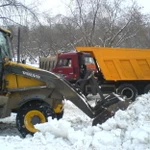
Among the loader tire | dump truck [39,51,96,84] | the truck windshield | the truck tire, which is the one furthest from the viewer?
dump truck [39,51,96,84]

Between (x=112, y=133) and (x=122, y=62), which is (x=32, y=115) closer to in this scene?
(x=112, y=133)

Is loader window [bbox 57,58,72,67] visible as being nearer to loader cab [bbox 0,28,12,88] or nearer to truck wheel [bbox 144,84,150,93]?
truck wheel [bbox 144,84,150,93]

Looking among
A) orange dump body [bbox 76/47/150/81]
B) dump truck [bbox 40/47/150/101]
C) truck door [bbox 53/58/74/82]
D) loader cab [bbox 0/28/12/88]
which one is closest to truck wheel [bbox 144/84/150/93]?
dump truck [bbox 40/47/150/101]

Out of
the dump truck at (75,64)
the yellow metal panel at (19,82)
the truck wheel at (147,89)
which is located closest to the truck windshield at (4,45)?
the yellow metal panel at (19,82)

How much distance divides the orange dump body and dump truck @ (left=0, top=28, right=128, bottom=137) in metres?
6.11

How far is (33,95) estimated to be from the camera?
692 cm

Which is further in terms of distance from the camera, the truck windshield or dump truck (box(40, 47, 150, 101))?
dump truck (box(40, 47, 150, 101))

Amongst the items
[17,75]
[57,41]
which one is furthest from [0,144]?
[57,41]

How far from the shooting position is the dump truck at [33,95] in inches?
268

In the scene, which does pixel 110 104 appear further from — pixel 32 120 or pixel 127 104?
pixel 32 120

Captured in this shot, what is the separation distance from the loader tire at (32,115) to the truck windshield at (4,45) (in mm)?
1370

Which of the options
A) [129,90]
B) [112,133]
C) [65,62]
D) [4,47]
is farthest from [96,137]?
[65,62]

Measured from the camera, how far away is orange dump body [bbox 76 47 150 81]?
13211mm

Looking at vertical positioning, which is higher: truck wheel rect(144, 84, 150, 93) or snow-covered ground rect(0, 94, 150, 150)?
truck wheel rect(144, 84, 150, 93)
